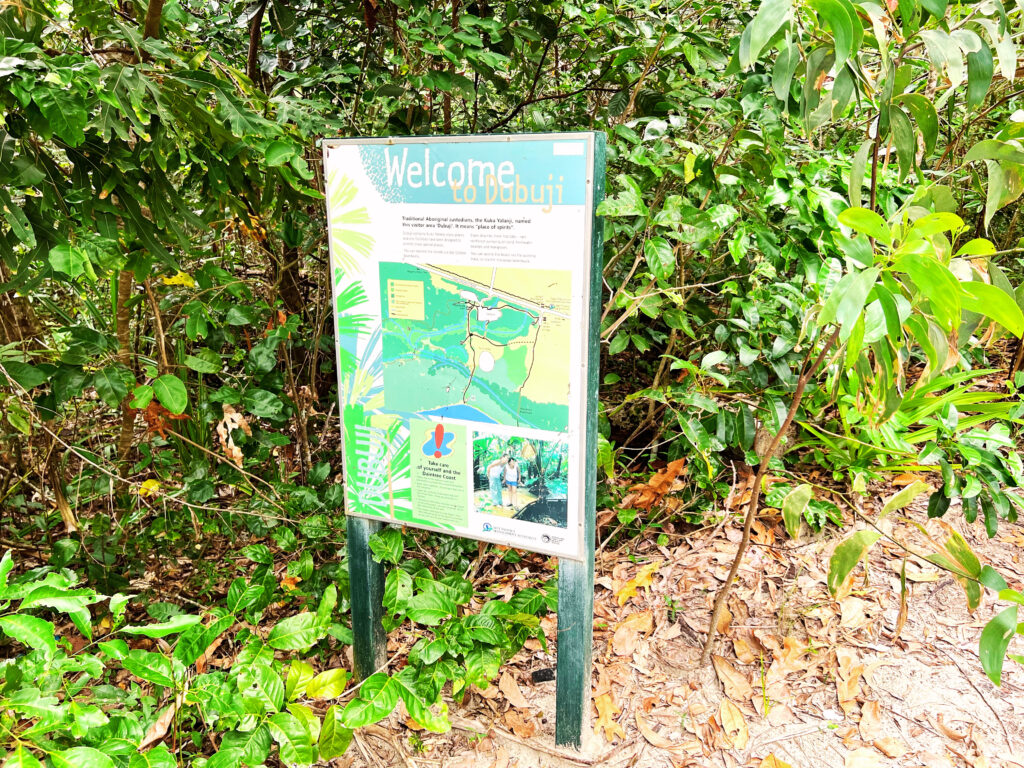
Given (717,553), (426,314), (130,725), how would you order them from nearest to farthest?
1. (130,725)
2. (426,314)
3. (717,553)

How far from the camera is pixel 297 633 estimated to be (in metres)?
1.95

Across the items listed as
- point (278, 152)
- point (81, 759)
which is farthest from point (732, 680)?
point (278, 152)

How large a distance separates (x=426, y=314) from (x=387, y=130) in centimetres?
112

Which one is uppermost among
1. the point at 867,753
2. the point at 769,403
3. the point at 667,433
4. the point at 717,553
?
the point at 769,403

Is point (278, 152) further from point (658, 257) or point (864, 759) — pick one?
point (864, 759)

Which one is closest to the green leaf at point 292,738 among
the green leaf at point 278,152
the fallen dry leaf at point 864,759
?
the green leaf at point 278,152

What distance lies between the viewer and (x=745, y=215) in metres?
2.34

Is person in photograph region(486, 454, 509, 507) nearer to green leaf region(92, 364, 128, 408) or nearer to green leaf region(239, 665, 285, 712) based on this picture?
green leaf region(239, 665, 285, 712)

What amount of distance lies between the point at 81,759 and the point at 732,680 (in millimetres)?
1877

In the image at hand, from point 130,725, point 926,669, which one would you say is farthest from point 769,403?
point 130,725

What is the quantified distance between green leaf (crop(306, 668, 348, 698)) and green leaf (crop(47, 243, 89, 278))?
121 centimetres

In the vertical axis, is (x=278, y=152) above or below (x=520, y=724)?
above

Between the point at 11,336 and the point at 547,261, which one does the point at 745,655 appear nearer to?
the point at 547,261

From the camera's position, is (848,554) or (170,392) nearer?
(848,554)
